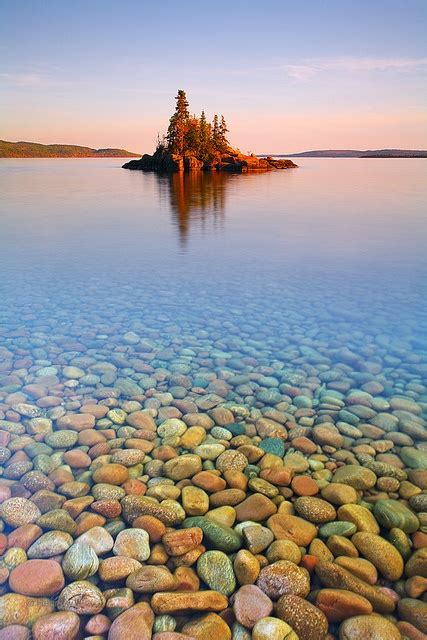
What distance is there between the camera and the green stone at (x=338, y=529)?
3.64 m

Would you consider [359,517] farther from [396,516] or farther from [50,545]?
[50,545]

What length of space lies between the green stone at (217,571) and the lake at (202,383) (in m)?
0.02

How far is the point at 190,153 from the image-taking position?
268 ft

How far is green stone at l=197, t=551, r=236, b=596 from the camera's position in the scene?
10.6ft

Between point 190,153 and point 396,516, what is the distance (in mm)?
84025

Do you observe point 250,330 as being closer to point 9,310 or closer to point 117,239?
point 9,310

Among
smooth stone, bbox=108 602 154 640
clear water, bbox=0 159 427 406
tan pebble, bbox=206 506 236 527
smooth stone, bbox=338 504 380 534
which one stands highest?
smooth stone, bbox=108 602 154 640

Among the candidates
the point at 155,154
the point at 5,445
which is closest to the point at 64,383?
the point at 5,445

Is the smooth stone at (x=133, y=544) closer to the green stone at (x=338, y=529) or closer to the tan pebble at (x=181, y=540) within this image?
the tan pebble at (x=181, y=540)

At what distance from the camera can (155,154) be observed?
85.7 meters

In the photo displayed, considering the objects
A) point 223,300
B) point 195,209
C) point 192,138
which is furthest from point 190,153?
point 223,300

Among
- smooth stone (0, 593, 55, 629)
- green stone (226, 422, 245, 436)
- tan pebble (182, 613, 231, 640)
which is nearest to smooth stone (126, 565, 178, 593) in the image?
tan pebble (182, 613, 231, 640)

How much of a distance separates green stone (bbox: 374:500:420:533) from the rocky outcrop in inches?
3022

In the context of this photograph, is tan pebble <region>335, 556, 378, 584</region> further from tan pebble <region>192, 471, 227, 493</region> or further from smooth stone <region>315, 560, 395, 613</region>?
tan pebble <region>192, 471, 227, 493</region>
